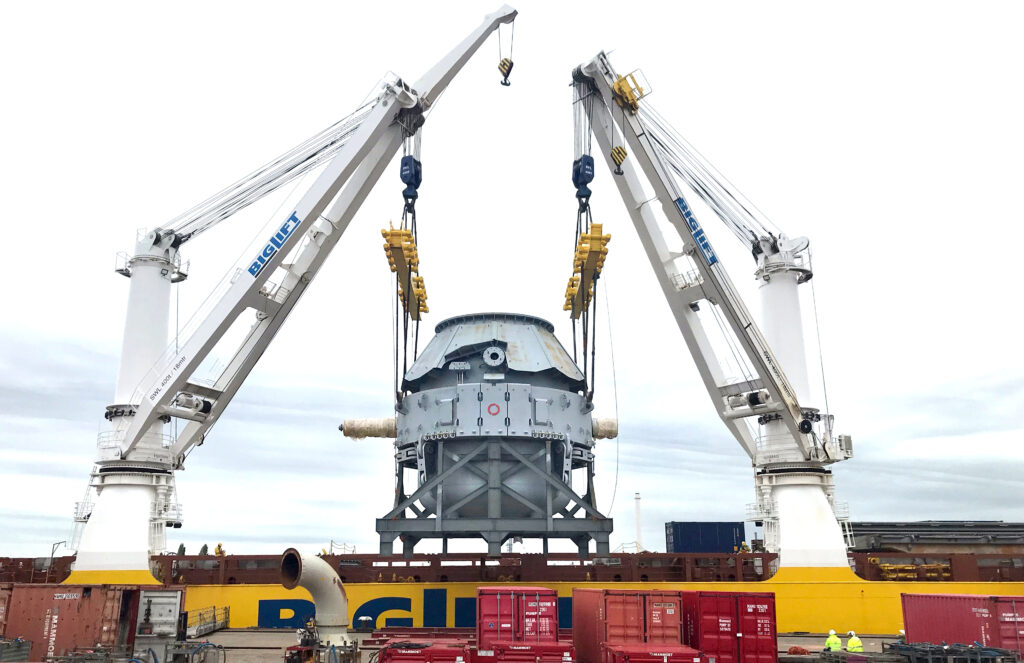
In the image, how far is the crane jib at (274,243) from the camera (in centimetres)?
3109

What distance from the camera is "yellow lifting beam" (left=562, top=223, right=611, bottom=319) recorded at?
109ft

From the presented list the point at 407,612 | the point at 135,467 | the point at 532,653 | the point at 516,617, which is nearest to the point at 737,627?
the point at 532,653

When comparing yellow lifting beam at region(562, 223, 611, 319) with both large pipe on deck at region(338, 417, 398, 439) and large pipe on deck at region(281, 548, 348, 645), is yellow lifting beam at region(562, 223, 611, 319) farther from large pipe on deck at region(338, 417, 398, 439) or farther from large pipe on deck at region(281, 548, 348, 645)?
large pipe on deck at region(281, 548, 348, 645)

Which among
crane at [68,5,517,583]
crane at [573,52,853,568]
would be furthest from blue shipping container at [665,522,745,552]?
crane at [68,5,517,583]

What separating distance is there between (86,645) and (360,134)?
21.0 metres

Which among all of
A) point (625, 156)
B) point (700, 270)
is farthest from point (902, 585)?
point (625, 156)

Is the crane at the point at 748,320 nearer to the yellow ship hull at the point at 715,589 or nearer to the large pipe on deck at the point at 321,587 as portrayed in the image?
the yellow ship hull at the point at 715,589

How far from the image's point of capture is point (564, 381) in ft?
117

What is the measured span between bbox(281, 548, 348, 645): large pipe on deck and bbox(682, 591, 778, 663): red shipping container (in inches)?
377

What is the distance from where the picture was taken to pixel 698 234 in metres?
33.1

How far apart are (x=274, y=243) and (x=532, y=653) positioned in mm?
19796

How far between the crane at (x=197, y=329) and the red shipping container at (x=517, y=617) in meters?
16.6

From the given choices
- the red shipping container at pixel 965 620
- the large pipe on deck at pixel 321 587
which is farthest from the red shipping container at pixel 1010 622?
the large pipe on deck at pixel 321 587

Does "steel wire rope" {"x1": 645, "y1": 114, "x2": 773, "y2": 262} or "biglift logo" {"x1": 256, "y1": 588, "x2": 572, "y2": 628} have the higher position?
"steel wire rope" {"x1": 645, "y1": 114, "x2": 773, "y2": 262}
